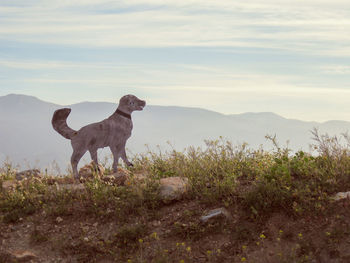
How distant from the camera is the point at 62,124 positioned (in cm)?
1064

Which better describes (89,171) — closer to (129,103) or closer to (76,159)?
(76,159)

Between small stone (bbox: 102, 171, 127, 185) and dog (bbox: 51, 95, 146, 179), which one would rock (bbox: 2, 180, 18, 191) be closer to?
dog (bbox: 51, 95, 146, 179)

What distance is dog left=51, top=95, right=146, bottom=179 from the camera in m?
10.3

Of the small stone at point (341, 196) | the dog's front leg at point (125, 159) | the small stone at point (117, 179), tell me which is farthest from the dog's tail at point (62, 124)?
the small stone at point (341, 196)

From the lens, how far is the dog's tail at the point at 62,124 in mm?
10594

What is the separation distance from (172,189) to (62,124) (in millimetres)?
A: 3764

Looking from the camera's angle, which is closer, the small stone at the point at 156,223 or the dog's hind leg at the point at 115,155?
the small stone at the point at 156,223

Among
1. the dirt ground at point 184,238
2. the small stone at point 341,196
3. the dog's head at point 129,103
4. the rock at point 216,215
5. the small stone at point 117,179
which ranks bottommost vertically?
the dirt ground at point 184,238

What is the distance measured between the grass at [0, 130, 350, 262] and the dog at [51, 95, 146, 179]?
1.12 meters

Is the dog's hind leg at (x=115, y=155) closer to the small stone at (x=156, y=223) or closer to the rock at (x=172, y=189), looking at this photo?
the rock at (x=172, y=189)

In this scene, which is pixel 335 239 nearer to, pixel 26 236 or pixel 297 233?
pixel 297 233

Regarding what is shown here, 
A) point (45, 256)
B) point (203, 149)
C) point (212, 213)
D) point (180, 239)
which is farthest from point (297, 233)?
point (45, 256)

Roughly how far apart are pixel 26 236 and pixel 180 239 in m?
3.04

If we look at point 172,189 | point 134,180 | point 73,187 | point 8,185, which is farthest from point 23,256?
point 8,185
